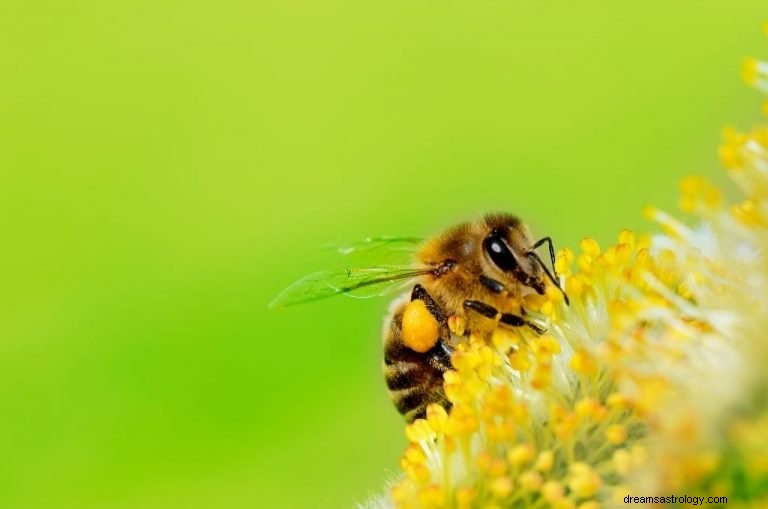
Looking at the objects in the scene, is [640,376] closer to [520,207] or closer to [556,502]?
[556,502]

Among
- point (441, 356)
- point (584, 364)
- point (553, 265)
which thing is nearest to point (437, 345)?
point (441, 356)

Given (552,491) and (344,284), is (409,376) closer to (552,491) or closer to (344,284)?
(344,284)

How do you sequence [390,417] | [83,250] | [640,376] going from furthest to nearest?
[83,250] < [390,417] < [640,376]

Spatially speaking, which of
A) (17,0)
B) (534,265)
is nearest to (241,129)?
(17,0)

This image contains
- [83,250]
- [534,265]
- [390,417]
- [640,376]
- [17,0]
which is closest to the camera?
[640,376]

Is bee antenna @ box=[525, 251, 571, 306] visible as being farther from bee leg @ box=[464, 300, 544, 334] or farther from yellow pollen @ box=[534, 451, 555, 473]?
yellow pollen @ box=[534, 451, 555, 473]
